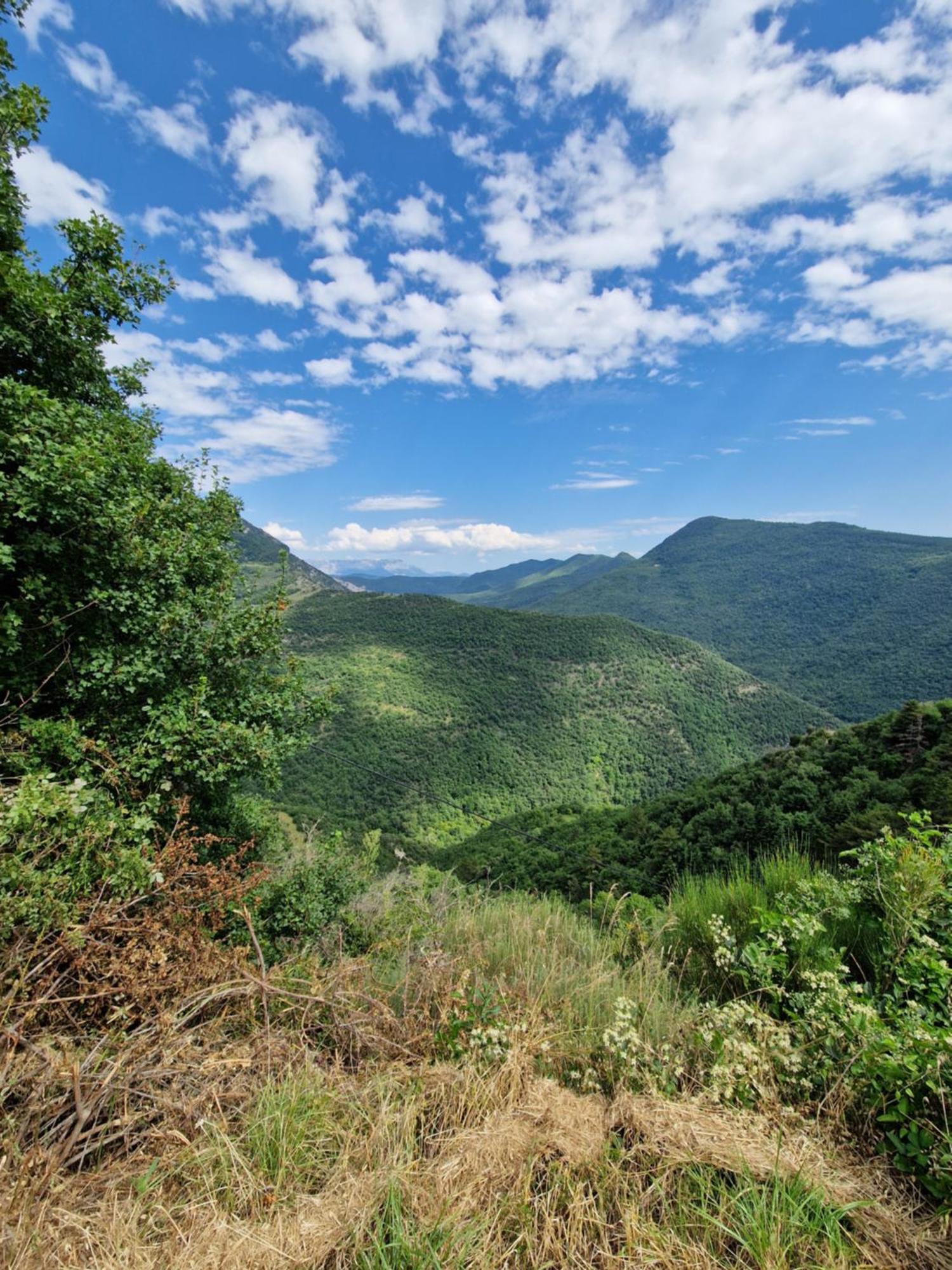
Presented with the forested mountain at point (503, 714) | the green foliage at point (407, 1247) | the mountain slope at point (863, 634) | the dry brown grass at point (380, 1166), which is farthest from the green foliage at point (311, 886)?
the mountain slope at point (863, 634)

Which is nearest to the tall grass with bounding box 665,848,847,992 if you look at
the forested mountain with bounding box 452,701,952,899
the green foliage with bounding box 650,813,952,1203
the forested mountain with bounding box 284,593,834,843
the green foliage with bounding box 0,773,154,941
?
the green foliage with bounding box 650,813,952,1203

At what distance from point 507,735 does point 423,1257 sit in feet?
293

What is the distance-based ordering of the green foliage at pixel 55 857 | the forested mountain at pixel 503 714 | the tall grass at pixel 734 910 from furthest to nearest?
the forested mountain at pixel 503 714
the tall grass at pixel 734 910
the green foliage at pixel 55 857

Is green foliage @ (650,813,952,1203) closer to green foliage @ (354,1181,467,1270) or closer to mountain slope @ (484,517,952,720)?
green foliage @ (354,1181,467,1270)

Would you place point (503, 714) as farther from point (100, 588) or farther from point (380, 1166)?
point (380, 1166)

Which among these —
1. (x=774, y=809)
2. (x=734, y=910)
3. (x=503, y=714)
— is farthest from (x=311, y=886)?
(x=503, y=714)

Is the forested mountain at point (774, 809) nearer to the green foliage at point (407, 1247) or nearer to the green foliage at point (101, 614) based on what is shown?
the green foliage at point (407, 1247)

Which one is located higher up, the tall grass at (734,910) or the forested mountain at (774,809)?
the tall grass at (734,910)

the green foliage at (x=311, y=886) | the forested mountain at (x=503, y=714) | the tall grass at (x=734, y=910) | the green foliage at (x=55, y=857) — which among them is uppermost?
the green foliage at (x=55, y=857)

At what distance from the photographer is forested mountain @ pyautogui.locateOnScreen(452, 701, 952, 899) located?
38.1 feet

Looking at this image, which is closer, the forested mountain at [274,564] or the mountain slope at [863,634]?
the mountain slope at [863,634]

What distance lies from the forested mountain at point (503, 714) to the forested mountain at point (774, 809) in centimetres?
3452

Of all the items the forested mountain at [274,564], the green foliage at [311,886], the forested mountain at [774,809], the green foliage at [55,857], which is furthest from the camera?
the forested mountain at [274,564]

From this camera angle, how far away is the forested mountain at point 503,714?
7225 centimetres
